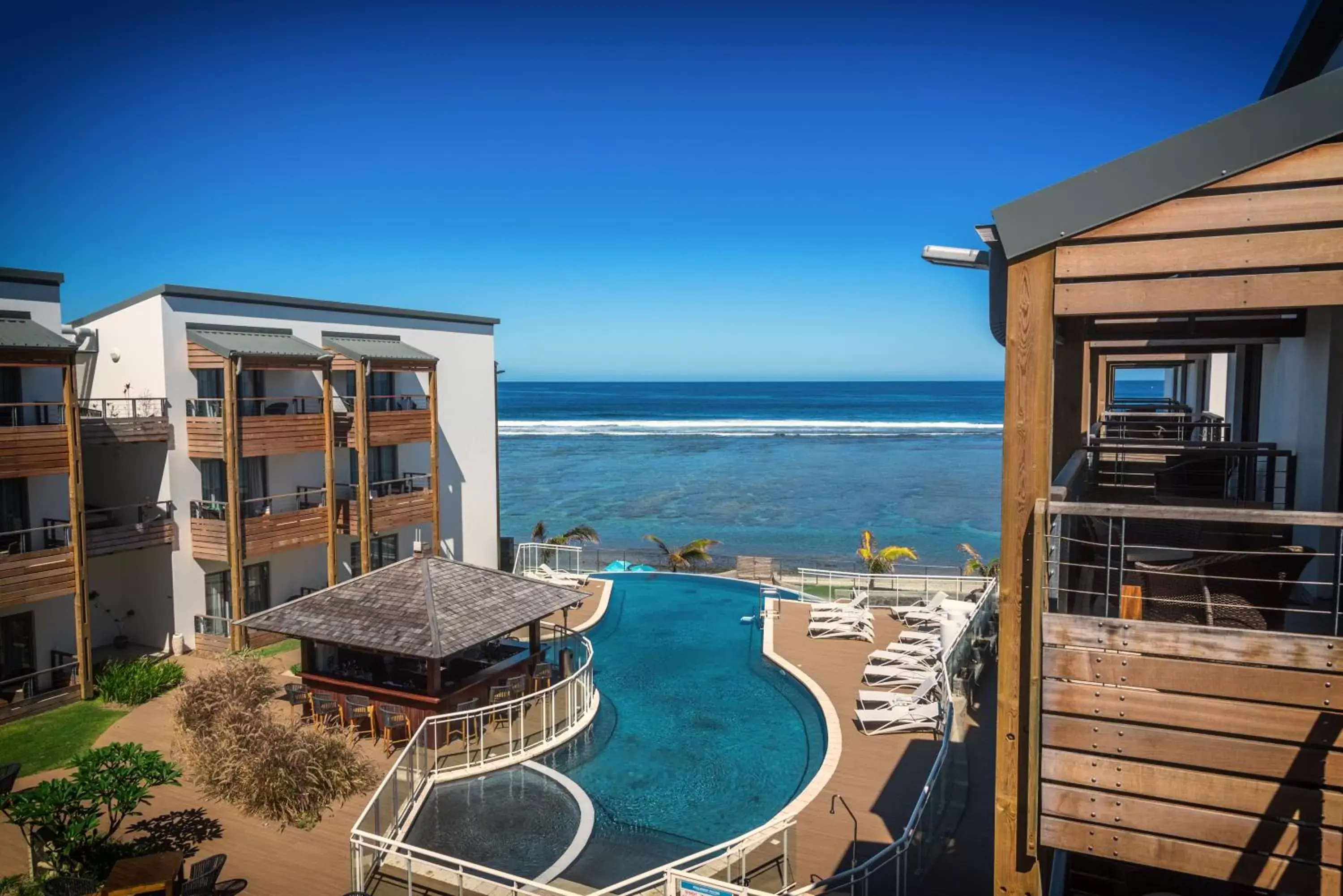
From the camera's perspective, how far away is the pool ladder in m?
21.2

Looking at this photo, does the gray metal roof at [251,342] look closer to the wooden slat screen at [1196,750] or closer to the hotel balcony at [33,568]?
the hotel balcony at [33,568]

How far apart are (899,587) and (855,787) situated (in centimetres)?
1246

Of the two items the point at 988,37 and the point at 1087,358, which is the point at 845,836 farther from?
the point at 988,37

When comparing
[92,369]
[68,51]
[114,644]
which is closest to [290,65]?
[68,51]

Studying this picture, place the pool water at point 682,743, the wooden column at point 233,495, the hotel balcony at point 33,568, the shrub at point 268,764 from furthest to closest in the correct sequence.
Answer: the wooden column at point 233,495 → the hotel balcony at point 33,568 → the pool water at point 682,743 → the shrub at point 268,764

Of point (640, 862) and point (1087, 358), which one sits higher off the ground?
point (1087, 358)

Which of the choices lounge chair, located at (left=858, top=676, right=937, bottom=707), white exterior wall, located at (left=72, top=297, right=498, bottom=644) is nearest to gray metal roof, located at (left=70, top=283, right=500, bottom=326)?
white exterior wall, located at (left=72, top=297, right=498, bottom=644)

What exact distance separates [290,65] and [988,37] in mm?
19766

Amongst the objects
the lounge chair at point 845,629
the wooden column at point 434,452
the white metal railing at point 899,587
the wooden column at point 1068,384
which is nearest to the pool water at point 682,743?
the lounge chair at point 845,629

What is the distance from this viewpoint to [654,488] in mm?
63812

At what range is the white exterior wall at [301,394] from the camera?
18.6 metres

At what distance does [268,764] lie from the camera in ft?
36.4

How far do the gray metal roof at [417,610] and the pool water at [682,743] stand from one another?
92.1 inches

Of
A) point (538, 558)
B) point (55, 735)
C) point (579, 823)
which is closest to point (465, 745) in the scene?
point (579, 823)
